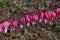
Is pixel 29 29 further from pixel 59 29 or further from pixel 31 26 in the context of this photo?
pixel 59 29

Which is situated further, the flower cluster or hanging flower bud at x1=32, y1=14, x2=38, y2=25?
hanging flower bud at x1=32, y1=14, x2=38, y2=25

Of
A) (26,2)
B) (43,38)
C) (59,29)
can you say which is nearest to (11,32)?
(43,38)

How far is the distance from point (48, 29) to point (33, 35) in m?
0.32

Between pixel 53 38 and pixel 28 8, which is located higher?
pixel 28 8

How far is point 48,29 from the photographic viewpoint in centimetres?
390

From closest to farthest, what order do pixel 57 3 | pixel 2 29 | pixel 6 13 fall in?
1. pixel 2 29
2. pixel 6 13
3. pixel 57 3

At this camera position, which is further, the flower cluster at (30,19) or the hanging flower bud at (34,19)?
the hanging flower bud at (34,19)

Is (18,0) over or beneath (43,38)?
over

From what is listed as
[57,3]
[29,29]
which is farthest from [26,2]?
[29,29]

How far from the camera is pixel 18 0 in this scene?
4.74 metres

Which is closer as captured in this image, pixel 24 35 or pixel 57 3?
pixel 24 35

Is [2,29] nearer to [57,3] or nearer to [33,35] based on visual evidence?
[33,35]

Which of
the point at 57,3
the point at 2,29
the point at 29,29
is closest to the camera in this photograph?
the point at 2,29

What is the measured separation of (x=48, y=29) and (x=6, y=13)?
81 cm
